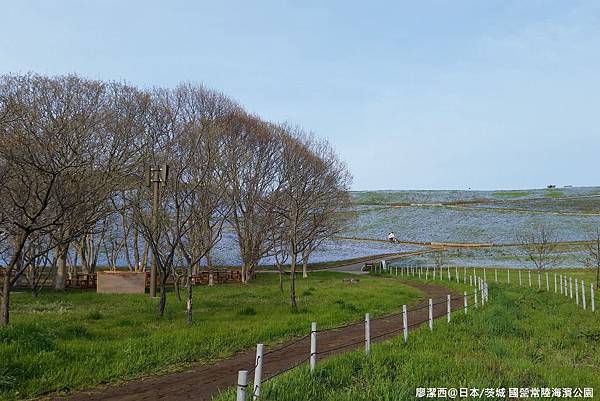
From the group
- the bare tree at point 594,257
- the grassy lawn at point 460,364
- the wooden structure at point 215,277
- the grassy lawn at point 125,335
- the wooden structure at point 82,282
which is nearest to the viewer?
the grassy lawn at point 460,364

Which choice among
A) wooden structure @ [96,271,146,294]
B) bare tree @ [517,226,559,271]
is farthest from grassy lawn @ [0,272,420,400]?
bare tree @ [517,226,559,271]

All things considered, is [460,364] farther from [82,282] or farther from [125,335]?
[82,282]

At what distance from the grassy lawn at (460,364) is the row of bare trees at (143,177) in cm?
756

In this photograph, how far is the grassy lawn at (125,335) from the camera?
919cm

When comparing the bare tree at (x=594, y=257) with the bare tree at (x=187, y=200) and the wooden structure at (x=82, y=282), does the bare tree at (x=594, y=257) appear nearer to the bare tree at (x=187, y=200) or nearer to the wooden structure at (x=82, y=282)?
the bare tree at (x=187, y=200)

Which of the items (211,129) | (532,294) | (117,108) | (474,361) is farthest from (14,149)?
(532,294)

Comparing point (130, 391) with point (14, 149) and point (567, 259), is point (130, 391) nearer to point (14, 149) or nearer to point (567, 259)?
point (14, 149)

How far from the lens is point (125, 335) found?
1308 cm

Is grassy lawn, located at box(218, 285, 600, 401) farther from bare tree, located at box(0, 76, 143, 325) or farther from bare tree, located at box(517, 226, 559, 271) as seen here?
bare tree, located at box(517, 226, 559, 271)

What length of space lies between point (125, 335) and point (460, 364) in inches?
350

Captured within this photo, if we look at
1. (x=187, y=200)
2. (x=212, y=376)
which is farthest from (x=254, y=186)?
(x=212, y=376)

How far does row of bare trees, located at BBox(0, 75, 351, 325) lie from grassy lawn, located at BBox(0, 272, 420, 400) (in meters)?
1.57

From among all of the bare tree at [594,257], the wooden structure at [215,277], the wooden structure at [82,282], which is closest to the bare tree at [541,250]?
the bare tree at [594,257]

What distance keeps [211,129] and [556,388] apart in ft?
48.5
